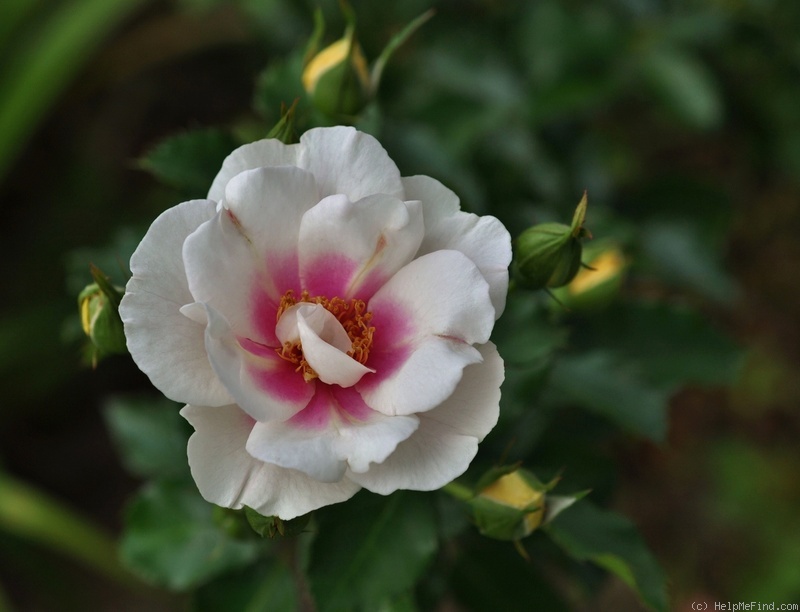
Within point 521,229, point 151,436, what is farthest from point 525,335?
point 151,436

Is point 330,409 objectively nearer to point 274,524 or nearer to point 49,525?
point 274,524

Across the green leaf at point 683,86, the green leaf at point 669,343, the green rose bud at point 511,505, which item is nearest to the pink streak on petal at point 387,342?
the green rose bud at point 511,505

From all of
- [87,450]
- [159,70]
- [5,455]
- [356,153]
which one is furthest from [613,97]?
[5,455]

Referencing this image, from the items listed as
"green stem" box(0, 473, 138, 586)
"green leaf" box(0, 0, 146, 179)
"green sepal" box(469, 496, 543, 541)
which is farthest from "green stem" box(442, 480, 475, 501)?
"green leaf" box(0, 0, 146, 179)

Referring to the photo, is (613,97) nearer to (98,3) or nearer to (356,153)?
(356,153)

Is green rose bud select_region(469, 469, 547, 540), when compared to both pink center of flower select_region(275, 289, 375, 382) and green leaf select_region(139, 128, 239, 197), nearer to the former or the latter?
pink center of flower select_region(275, 289, 375, 382)

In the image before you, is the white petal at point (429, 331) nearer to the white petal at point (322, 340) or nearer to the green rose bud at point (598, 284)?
the white petal at point (322, 340)
